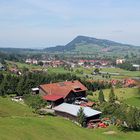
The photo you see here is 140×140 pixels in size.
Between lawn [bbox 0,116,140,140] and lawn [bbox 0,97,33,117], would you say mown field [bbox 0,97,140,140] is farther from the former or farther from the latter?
lawn [bbox 0,97,33,117]

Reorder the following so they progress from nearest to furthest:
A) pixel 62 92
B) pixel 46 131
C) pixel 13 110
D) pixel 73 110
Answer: pixel 46 131 → pixel 13 110 → pixel 73 110 → pixel 62 92

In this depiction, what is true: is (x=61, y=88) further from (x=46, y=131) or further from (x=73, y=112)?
(x=46, y=131)

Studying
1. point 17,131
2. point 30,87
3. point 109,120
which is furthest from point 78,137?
point 30,87

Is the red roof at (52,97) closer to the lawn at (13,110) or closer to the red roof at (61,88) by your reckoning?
the red roof at (61,88)

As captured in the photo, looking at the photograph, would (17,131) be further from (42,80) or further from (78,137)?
(42,80)

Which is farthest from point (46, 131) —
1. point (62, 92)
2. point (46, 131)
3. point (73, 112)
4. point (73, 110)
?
point (62, 92)

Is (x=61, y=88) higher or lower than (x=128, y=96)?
higher

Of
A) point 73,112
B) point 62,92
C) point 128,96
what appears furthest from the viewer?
point 128,96

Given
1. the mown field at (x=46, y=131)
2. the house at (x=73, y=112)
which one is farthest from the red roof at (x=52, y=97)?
the mown field at (x=46, y=131)

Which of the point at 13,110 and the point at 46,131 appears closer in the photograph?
the point at 46,131
